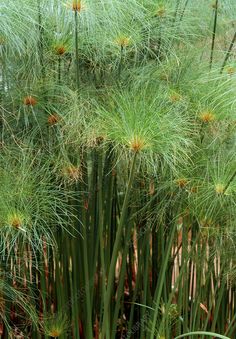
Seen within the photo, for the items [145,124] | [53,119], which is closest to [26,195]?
[53,119]

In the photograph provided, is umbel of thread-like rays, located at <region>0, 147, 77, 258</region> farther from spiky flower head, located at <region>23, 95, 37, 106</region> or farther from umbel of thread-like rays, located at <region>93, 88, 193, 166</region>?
umbel of thread-like rays, located at <region>93, 88, 193, 166</region>

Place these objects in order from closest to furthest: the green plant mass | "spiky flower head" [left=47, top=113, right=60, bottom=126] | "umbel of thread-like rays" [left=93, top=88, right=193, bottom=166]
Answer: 1. "umbel of thread-like rays" [left=93, top=88, right=193, bottom=166]
2. the green plant mass
3. "spiky flower head" [left=47, top=113, right=60, bottom=126]

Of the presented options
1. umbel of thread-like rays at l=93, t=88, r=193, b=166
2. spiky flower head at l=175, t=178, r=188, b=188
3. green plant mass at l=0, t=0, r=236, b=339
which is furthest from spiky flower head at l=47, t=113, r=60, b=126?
spiky flower head at l=175, t=178, r=188, b=188

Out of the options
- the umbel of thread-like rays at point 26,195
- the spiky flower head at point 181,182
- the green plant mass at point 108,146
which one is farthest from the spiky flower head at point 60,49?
the spiky flower head at point 181,182

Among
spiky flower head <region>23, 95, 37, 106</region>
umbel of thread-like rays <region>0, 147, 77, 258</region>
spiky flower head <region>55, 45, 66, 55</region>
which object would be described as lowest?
umbel of thread-like rays <region>0, 147, 77, 258</region>

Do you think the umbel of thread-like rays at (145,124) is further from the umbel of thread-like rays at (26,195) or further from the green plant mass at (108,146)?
the umbel of thread-like rays at (26,195)

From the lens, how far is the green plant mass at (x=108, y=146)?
1597 millimetres

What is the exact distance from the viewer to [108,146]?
1.77 metres

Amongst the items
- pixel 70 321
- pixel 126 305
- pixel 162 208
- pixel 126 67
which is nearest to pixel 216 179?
pixel 162 208

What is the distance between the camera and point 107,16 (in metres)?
1.65

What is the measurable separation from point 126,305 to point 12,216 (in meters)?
0.99

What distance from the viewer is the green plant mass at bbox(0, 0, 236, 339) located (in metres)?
1.60

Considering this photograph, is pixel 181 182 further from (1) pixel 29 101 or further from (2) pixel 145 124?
(1) pixel 29 101

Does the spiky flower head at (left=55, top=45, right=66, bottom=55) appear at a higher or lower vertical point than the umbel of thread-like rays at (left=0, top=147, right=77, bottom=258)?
higher
